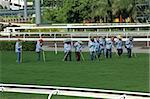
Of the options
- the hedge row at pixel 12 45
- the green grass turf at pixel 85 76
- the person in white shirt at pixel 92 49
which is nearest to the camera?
the green grass turf at pixel 85 76

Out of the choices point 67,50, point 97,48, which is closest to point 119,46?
point 97,48

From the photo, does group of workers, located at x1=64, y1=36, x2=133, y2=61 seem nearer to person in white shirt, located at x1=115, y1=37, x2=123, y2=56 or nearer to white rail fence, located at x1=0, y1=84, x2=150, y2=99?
person in white shirt, located at x1=115, y1=37, x2=123, y2=56

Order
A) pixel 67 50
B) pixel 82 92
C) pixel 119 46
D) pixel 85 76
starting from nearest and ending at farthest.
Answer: pixel 82 92 < pixel 85 76 < pixel 67 50 < pixel 119 46

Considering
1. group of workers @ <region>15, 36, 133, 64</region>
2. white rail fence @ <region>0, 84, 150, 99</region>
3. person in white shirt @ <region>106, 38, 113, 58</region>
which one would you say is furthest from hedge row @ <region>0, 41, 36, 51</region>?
white rail fence @ <region>0, 84, 150, 99</region>

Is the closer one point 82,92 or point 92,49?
point 82,92

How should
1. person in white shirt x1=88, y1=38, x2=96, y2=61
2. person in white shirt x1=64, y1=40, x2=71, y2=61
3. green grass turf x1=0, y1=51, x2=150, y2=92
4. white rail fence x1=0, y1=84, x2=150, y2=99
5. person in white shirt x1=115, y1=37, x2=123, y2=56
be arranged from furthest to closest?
person in white shirt x1=115, y1=37, x2=123, y2=56 < person in white shirt x1=88, y1=38, x2=96, y2=61 < person in white shirt x1=64, y1=40, x2=71, y2=61 < green grass turf x1=0, y1=51, x2=150, y2=92 < white rail fence x1=0, y1=84, x2=150, y2=99

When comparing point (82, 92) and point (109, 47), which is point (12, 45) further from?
point (82, 92)

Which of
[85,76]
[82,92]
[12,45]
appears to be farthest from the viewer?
[12,45]

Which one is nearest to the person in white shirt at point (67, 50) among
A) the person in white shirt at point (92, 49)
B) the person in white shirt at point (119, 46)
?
the person in white shirt at point (92, 49)

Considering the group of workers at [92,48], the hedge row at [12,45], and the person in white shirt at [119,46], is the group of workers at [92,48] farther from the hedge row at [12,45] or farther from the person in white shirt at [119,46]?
the hedge row at [12,45]

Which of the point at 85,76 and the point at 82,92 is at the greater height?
the point at 82,92

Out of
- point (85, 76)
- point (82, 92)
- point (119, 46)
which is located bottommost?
point (85, 76)

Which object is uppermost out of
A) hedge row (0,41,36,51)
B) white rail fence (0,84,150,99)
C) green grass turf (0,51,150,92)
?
white rail fence (0,84,150,99)

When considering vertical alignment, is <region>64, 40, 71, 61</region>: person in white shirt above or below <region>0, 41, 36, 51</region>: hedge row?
above
